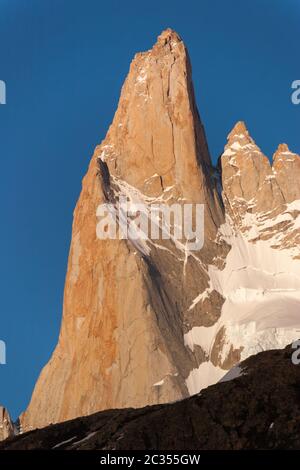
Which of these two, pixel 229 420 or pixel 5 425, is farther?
pixel 5 425

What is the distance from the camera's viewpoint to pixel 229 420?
180ft

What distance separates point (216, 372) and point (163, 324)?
11.6 m

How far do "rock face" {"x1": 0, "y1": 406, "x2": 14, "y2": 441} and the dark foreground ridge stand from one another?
13060cm

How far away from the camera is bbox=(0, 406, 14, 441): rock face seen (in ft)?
620

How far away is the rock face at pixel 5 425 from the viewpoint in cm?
18888

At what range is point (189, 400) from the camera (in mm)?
57500

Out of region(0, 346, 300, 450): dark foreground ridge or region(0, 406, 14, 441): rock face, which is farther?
region(0, 406, 14, 441): rock face

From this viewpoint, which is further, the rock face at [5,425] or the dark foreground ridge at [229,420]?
the rock face at [5,425]

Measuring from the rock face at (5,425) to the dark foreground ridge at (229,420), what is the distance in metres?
131

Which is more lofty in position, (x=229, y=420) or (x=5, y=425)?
(x=5, y=425)

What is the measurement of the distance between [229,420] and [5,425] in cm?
13961

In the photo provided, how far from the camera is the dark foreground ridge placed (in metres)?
53.2
